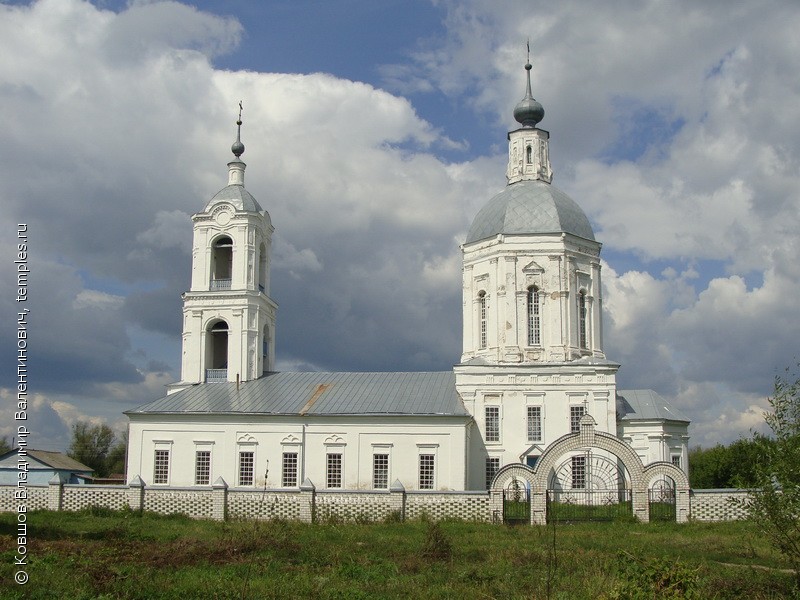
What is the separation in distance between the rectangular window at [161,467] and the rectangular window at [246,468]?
2.76 metres

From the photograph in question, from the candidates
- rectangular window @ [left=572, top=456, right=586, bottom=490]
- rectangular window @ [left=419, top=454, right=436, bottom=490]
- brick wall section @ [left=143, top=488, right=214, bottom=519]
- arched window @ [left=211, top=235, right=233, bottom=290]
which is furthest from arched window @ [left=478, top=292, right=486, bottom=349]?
brick wall section @ [left=143, top=488, right=214, bottom=519]

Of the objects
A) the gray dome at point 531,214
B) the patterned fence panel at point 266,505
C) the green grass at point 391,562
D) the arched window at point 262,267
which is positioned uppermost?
the gray dome at point 531,214

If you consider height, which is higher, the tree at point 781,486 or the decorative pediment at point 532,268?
the decorative pediment at point 532,268

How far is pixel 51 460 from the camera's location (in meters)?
48.3

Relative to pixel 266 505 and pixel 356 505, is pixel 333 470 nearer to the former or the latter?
pixel 266 505

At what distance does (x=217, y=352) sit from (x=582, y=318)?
14.6m

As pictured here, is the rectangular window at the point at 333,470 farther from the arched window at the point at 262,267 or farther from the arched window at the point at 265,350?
the arched window at the point at 262,267

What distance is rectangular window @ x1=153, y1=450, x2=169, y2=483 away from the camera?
3075cm

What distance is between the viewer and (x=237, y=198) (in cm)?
3484

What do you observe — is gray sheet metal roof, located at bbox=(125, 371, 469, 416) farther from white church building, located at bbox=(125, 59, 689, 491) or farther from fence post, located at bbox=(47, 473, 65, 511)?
fence post, located at bbox=(47, 473, 65, 511)

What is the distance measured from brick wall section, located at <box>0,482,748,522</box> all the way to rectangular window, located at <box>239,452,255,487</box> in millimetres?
5552

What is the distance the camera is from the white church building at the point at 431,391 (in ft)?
97.1

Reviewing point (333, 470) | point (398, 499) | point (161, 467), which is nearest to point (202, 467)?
point (161, 467)

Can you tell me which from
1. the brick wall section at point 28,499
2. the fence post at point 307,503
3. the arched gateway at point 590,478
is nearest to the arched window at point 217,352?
the brick wall section at point 28,499
